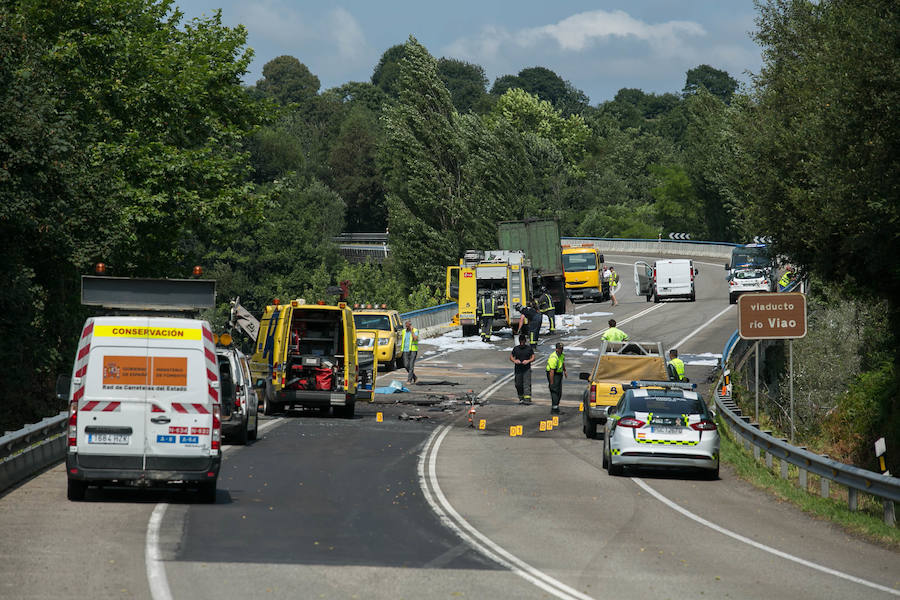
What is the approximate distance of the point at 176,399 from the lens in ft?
50.2

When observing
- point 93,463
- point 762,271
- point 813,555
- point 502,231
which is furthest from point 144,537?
point 762,271

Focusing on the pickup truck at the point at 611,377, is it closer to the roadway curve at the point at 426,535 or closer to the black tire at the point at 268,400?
the roadway curve at the point at 426,535

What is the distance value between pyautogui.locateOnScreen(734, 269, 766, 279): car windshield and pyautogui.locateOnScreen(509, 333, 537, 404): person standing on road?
83.4 ft

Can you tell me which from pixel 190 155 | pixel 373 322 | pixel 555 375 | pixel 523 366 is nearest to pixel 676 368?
pixel 555 375

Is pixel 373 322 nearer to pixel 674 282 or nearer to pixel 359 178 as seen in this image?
pixel 674 282

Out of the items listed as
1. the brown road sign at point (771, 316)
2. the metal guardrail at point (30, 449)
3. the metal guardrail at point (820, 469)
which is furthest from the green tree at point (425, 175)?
the metal guardrail at point (30, 449)

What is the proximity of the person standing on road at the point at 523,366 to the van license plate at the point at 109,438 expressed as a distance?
17.5 m

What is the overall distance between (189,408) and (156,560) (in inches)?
144

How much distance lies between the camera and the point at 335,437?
24984 mm

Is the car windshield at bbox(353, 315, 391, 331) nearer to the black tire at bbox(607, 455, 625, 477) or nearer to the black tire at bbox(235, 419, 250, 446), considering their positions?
the black tire at bbox(235, 419, 250, 446)

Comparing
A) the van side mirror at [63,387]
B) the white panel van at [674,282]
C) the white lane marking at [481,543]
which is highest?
the white panel van at [674,282]

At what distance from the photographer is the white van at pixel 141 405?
49.5ft

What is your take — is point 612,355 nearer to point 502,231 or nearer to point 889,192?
point 889,192

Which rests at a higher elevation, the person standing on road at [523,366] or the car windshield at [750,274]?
the car windshield at [750,274]
